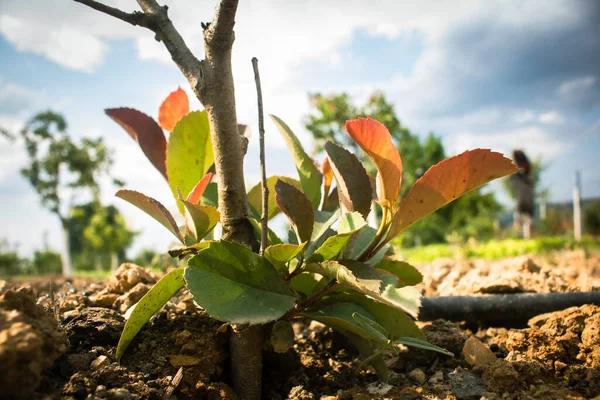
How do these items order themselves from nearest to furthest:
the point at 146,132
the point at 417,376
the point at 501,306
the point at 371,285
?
1. the point at 371,285
2. the point at 417,376
3. the point at 146,132
4. the point at 501,306

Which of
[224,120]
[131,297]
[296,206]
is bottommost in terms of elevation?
[131,297]

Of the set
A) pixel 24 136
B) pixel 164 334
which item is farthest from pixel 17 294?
pixel 24 136

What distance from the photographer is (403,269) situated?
1362 mm

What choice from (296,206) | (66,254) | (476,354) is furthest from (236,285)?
(66,254)

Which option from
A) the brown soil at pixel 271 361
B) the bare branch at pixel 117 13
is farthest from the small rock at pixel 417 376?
the bare branch at pixel 117 13

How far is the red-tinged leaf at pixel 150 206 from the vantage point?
1122mm

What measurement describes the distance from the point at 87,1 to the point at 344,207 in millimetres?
852

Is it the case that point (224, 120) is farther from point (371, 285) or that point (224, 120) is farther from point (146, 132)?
point (371, 285)

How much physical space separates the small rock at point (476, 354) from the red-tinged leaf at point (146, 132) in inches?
42.3

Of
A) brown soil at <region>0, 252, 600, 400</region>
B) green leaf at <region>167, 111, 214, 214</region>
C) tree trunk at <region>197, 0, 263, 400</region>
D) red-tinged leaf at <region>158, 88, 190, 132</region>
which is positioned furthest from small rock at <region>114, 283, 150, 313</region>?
red-tinged leaf at <region>158, 88, 190, 132</region>

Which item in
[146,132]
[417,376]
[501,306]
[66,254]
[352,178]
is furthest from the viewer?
[66,254]

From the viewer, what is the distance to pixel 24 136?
2144 centimetres

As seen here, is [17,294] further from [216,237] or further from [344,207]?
[344,207]

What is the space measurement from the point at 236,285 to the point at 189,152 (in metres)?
0.50
